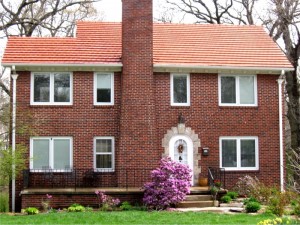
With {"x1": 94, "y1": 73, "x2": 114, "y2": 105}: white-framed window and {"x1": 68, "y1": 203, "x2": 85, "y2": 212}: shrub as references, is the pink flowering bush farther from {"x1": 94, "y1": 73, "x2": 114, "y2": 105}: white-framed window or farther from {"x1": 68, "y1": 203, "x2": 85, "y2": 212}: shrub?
{"x1": 94, "y1": 73, "x2": 114, "y2": 105}: white-framed window

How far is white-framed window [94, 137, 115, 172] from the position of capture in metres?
23.4

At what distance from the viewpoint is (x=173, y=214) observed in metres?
18.1

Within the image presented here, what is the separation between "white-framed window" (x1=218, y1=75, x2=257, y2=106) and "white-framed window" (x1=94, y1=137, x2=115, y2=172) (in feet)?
16.1

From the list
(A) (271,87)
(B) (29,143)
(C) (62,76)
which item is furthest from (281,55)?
(B) (29,143)

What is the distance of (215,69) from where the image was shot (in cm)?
2402

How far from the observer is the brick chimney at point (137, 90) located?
22.8 m

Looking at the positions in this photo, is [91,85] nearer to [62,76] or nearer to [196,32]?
[62,76]

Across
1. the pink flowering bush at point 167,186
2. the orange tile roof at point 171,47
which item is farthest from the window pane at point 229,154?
the pink flowering bush at point 167,186

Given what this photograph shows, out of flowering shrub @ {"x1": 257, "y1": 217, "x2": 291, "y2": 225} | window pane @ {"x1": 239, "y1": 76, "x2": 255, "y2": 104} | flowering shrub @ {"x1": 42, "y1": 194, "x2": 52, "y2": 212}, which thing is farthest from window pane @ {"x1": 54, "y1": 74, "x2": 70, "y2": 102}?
flowering shrub @ {"x1": 257, "y1": 217, "x2": 291, "y2": 225}

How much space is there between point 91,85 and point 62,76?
4.11ft

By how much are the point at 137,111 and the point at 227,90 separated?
13.2 ft

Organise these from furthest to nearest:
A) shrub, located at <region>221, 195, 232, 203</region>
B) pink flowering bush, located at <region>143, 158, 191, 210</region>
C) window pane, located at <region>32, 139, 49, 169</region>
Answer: window pane, located at <region>32, 139, 49, 169</region> → shrub, located at <region>221, 195, 232, 203</region> → pink flowering bush, located at <region>143, 158, 191, 210</region>

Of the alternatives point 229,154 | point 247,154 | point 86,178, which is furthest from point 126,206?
point 247,154

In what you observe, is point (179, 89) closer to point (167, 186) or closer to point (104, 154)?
point (104, 154)
